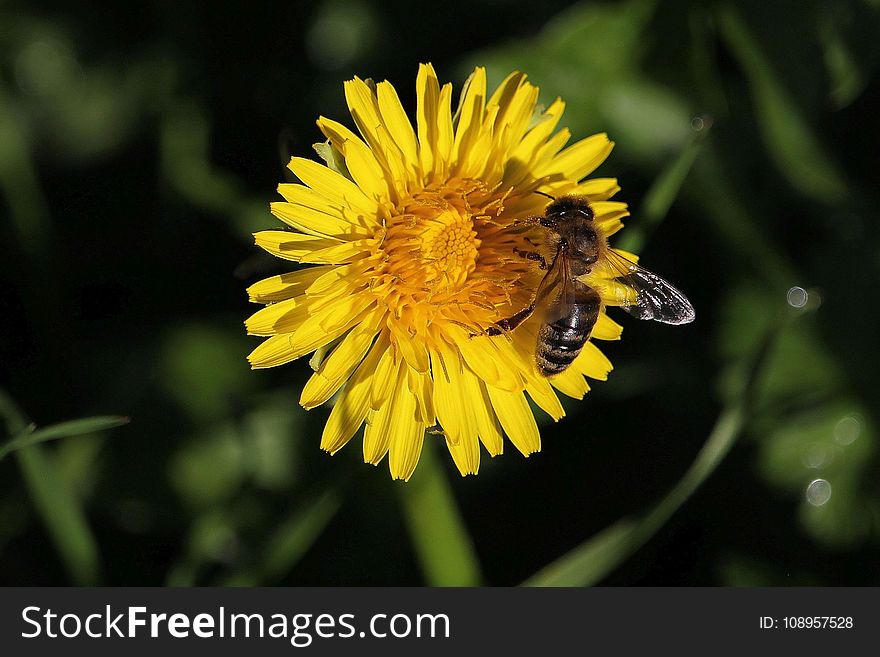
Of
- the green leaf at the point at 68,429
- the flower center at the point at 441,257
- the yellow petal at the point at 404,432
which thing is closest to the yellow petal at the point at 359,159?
the flower center at the point at 441,257

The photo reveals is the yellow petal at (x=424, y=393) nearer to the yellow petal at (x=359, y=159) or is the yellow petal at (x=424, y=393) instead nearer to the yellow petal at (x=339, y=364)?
the yellow petal at (x=339, y=364)

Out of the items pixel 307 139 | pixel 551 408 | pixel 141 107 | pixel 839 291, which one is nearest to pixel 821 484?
pixel 839 291

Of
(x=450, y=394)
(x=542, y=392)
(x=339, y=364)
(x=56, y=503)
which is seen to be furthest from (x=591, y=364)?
(x=56, y=503)

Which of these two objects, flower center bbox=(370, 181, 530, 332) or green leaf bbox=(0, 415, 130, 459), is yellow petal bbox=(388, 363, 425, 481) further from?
green leaf bbox=(0, 415, 130, 459)

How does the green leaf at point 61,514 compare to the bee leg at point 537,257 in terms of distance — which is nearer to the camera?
the bee leg at point 537,257

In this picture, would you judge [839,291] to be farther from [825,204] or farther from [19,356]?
[19,356]
